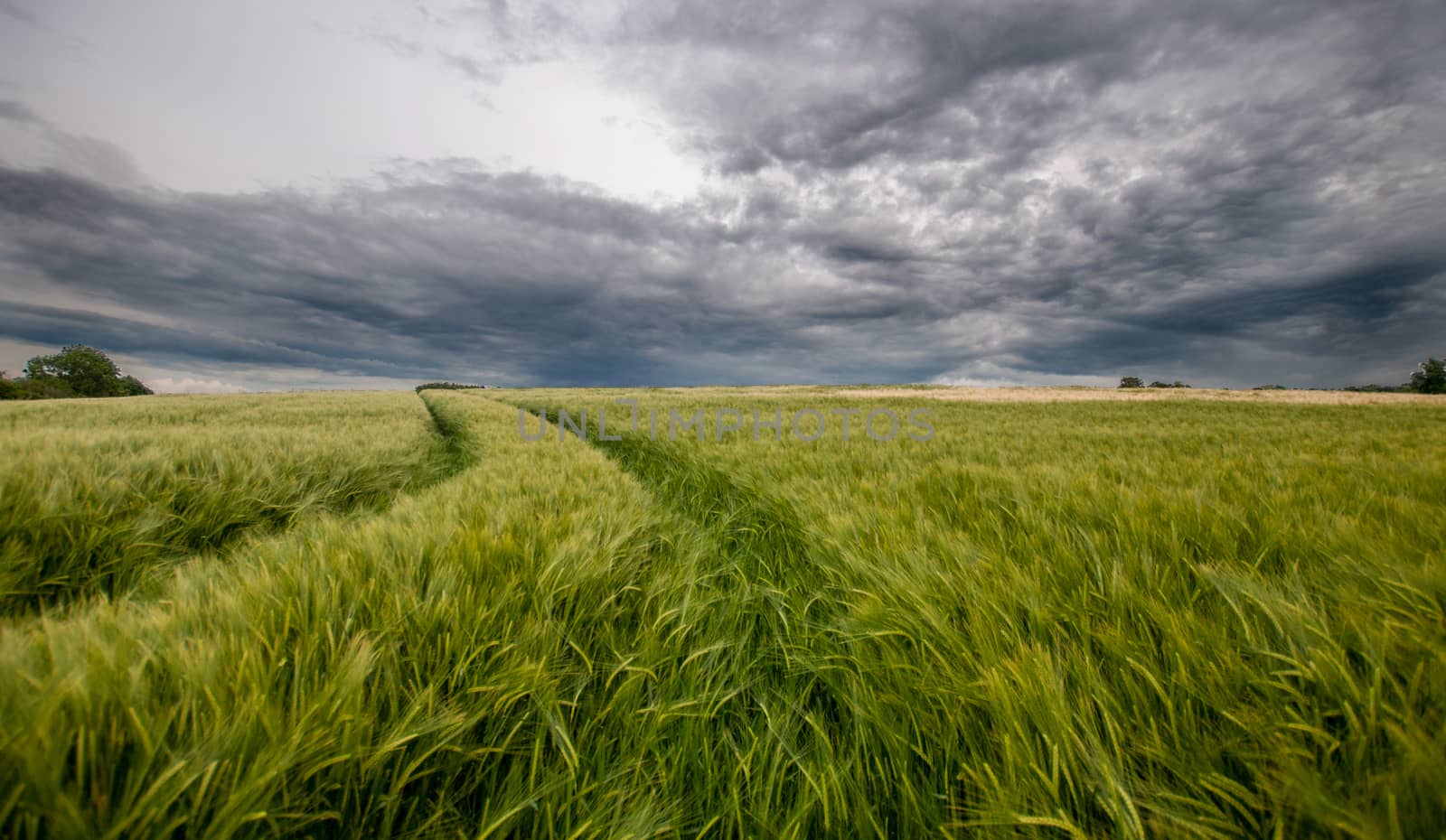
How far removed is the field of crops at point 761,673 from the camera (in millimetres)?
875

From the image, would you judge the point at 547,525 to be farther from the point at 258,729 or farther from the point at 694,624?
the point at 258,729

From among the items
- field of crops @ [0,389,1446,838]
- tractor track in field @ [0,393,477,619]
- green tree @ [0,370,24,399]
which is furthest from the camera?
green tree @ [0,370,24,399]

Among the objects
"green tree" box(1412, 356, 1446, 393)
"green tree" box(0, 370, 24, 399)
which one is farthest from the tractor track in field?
"green tree" box(1412, 356, 1446, 393)

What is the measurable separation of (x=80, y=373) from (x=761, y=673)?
10176cm

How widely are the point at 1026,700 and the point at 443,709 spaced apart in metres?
1.41

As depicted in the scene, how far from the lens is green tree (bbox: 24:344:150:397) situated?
59.8 meters

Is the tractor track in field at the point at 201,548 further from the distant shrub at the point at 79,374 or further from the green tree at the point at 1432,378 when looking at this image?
the green tree at the point at 1432,378

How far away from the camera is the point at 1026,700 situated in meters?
1.14

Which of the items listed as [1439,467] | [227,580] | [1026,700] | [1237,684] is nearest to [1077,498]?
[1237,684]

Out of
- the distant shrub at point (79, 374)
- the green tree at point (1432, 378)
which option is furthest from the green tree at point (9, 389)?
the green tree at point (1432, 378)

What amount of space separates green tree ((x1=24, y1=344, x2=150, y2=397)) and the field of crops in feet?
303

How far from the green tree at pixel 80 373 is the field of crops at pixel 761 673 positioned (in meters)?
92.3

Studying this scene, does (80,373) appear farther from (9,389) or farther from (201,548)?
(201,548)

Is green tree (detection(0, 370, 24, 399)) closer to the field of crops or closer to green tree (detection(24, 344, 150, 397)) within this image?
green tree (detection(24, 344, 150, 397))
